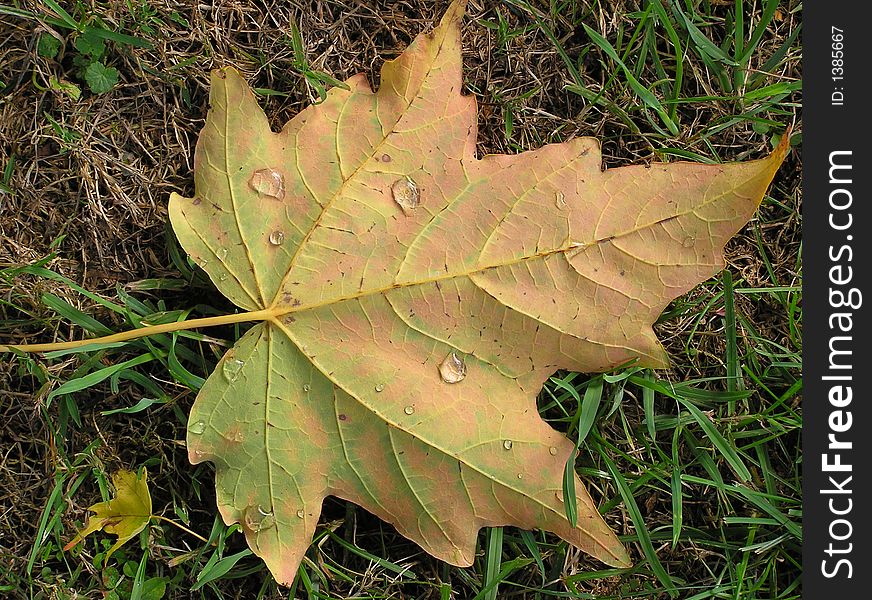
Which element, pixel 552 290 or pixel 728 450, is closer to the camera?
pixel 552 290

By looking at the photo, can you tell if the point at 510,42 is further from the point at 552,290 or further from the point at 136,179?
the point at 136,179

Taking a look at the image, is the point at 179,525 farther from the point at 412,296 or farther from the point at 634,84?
the point at 634,84

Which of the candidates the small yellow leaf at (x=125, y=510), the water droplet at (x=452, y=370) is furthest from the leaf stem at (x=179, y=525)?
the water droplet at (x=452, y=370)

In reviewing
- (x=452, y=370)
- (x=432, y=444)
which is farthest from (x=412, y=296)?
(x=432, y=444)

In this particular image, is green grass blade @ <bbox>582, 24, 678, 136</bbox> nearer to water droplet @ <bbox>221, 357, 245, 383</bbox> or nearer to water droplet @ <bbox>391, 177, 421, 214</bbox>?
water droplet @ <bbox>391, 177, 421, 214</bbox>

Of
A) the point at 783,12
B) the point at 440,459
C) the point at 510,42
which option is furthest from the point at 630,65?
the point at 440,459

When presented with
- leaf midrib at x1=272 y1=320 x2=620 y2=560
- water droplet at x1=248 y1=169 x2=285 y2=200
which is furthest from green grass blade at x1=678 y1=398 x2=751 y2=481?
water droplet at x1=248 y1=169 x2=285 y2=200
